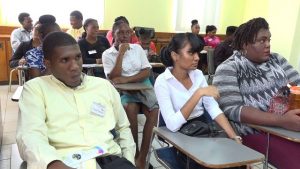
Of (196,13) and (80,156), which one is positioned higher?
(196,13)

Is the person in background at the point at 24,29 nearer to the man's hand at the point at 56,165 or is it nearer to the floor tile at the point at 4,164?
the floor tile at the point at 4,164

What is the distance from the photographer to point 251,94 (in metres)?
1.84

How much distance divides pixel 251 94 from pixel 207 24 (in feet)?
18.9

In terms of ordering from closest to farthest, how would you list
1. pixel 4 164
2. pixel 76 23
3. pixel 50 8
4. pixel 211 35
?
pixel 4 164
pixel 76 23
pixel 50 8
pixel 211 35

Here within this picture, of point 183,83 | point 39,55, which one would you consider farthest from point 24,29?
point 183,83

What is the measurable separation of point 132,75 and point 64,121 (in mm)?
1513

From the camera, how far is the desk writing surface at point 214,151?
1.16m

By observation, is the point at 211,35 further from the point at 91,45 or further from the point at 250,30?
the point at 250,30

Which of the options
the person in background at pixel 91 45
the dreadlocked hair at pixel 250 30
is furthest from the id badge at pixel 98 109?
the person in background at pixel 91 45

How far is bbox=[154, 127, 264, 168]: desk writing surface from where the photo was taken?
1.16 meters

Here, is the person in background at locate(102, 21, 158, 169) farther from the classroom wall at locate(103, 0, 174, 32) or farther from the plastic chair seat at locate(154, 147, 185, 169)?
the classroom wall at locate(103, 0, 174, 32)

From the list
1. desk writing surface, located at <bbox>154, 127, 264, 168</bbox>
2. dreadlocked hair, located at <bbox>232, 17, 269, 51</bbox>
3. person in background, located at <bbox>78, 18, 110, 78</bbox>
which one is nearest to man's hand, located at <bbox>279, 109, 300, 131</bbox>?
desk writing surface, located at <bbox>154, 127, 264, 168</bbox>

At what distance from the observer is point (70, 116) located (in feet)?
4.26

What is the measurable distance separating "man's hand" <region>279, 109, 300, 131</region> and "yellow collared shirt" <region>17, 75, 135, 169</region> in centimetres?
84
